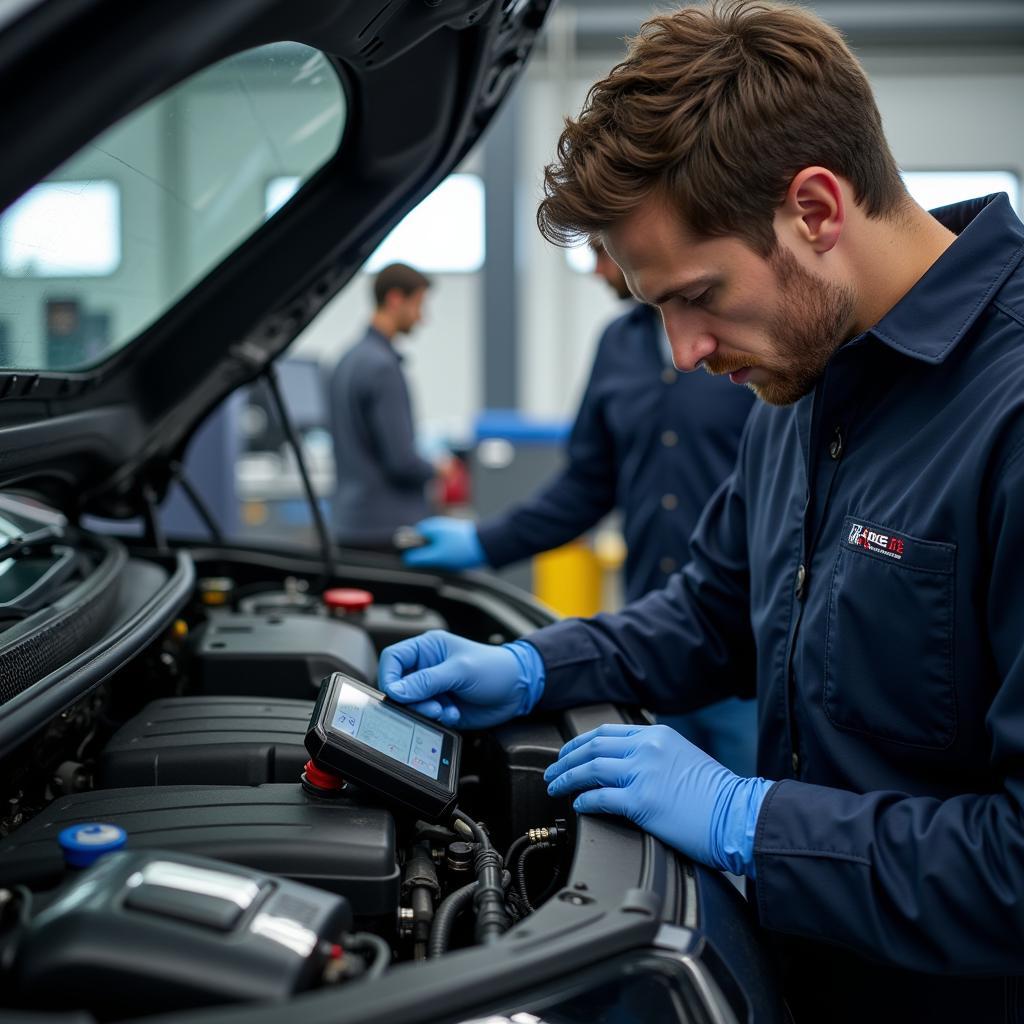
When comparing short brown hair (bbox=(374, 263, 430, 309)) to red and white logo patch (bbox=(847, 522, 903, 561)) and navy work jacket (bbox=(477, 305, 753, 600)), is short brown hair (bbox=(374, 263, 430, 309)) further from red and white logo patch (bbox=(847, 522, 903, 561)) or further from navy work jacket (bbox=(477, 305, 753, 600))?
red and white logo patch (bbox=(847, 522, 903, 561))

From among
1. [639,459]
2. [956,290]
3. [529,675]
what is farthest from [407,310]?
[956,290]

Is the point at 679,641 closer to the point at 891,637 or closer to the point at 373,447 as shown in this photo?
the point at 891,637

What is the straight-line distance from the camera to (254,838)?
2.92 ft

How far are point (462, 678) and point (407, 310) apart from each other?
296 centimetres

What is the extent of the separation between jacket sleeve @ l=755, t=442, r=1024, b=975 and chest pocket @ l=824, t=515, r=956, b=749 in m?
0.05

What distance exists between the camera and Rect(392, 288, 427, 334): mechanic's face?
3.99m

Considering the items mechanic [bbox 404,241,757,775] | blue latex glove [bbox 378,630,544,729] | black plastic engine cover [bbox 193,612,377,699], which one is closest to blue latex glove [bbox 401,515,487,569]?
mechanic [bbox 404,241,757,775]

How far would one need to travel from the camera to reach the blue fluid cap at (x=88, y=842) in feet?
2.72

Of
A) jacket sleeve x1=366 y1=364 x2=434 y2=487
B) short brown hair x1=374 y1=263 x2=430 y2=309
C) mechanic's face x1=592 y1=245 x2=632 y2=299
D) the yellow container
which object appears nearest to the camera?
mechanic's face x1=592 y1=245 x2=632 y2=299

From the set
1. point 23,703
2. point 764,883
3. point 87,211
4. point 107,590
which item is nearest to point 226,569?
point 107,590

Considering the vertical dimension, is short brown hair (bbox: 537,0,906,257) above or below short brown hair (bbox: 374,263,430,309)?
above

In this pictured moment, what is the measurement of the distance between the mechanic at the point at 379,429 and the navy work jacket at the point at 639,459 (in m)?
1.57

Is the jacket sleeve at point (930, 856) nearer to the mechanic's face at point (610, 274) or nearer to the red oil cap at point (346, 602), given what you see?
the red oil cap at point (346, 602)

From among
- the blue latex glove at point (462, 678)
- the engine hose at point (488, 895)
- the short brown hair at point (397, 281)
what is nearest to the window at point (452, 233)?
the short brown hair at point (397, 281)
